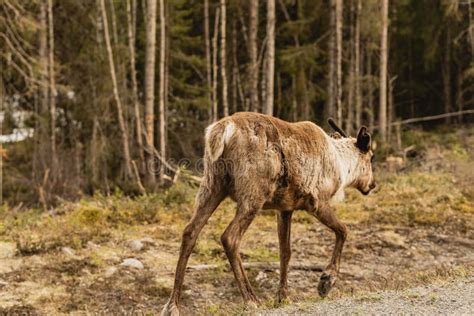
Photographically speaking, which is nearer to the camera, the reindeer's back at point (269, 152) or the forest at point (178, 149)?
the reindeer's back at point (269, 152)

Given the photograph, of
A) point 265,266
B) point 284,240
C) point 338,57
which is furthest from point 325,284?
point 338,57

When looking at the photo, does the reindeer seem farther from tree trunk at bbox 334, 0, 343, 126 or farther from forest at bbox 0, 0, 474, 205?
tree trunk at bbox 334, 0, 343, 126

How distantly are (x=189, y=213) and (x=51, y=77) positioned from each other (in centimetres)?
909

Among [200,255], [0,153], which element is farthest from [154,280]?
[0,153]

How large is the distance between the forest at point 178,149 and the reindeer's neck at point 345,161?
134cm

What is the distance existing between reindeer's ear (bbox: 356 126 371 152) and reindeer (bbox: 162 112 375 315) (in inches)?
44.6

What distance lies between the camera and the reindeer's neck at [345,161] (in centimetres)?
787

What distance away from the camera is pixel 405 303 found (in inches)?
226

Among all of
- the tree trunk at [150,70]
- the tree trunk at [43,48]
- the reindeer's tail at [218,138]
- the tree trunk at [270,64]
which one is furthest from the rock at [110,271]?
the tree trunk at [43,48]

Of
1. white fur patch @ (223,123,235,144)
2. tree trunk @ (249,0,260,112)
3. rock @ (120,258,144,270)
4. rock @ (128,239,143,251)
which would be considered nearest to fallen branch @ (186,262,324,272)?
rock @ (120,258,144,270)

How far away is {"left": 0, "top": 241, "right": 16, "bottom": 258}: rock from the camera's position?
9.66m

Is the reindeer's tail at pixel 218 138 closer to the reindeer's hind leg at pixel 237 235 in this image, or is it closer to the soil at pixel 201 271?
the reindeer's hind leg at pixel 237 235

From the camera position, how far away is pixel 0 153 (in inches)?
627

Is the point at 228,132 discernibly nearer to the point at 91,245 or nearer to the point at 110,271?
the point at 110,271
